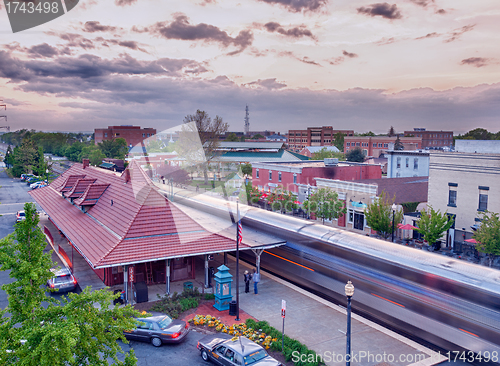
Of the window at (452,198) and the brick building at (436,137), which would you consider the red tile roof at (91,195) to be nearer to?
the window at (452,198)

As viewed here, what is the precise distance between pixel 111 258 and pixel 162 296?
13.4ft

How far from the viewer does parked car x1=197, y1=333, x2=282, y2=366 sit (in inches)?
549

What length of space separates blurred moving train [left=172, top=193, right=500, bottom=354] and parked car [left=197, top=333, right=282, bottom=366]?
21.6ft

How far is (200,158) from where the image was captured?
274 ft

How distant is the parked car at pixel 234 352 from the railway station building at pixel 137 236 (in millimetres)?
6530

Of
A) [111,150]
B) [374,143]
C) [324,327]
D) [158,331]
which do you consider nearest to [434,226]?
[324,327]

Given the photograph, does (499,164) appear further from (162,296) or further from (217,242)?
(162,296)

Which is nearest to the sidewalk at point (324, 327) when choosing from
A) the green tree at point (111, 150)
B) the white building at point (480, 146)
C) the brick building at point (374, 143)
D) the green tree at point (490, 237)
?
the green tree at point (490, 237)

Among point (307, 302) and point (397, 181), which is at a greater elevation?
point (397, 181)

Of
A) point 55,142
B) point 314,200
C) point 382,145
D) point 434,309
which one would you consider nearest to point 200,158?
point 314,200

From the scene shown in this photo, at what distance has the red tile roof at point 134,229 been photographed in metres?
20.9

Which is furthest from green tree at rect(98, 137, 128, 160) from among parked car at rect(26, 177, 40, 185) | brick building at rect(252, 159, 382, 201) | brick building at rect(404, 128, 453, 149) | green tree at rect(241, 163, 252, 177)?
brick building at rect(404, 128, 453, 149)

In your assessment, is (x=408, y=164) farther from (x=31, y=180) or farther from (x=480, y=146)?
(x=31, y=180)

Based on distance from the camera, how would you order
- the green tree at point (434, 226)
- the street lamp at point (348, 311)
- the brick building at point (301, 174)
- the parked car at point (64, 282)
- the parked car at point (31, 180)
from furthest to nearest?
the parked car at point (31, 180) < the brick building at point (301, 174) < the green tree at point (434, 226) < the parked car at point (64, 282) < the street lamp at point (348, 311)
